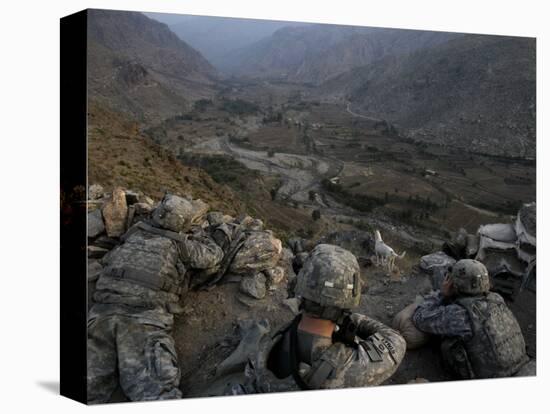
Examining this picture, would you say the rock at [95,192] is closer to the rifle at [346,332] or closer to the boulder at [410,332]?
the rifle at [346,332]

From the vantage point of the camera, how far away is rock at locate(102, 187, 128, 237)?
7.91m

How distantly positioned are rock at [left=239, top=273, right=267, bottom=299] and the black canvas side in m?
2.16

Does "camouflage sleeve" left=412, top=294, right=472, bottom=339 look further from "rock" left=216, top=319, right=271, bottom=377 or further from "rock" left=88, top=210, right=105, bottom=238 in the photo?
"rock" left=88, top=210, right=105, bottom=238

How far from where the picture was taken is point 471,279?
293 inches

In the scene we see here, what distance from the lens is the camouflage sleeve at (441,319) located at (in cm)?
738

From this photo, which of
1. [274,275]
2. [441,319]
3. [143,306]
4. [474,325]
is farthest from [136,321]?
[474,325]

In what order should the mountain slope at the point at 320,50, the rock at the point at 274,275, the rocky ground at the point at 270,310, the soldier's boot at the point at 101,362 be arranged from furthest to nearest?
the mountain slope at the point at 320,50 < the rock at the point at 274,275 < the rocky ground at the point at 270,310 < the soldier's boot at the point at 101,362

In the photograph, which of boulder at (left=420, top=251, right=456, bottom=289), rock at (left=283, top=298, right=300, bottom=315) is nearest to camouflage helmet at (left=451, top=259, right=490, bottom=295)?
boulder at (left=420, top=251, right=456, bottom=289)

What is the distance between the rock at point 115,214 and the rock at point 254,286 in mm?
1746

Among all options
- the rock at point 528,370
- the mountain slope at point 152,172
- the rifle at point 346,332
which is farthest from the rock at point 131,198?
the rock at point 528,370

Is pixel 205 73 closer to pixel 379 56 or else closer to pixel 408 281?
pixel 379 56

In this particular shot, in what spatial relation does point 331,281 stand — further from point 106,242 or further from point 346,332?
point 106,242

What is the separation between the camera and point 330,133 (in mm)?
9172

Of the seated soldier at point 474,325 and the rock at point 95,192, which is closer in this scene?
the seated soldier at point 474,325
